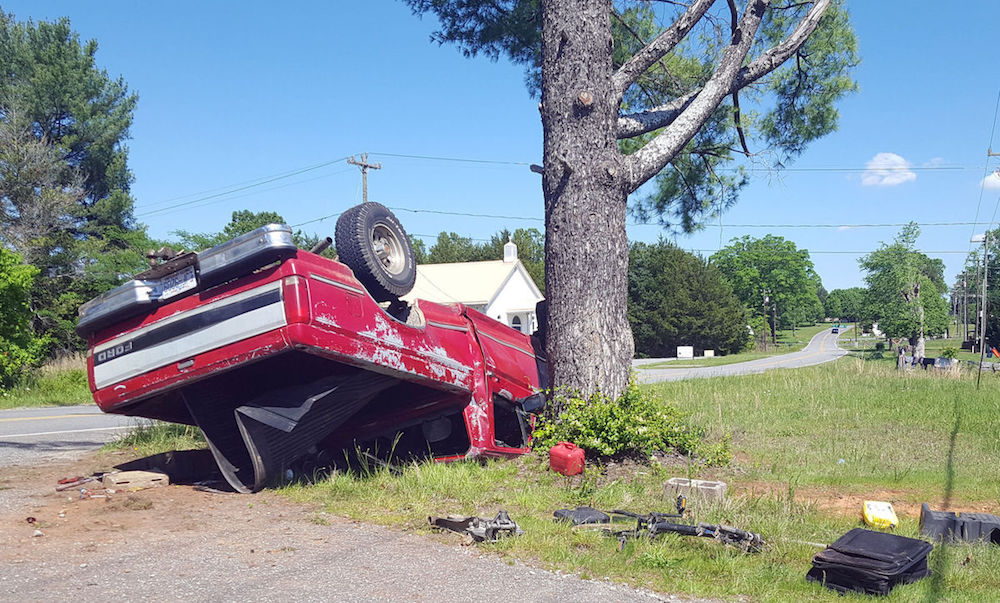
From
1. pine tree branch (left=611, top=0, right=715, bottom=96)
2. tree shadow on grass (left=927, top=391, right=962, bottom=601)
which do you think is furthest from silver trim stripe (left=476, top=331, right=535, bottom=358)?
tree shadow on grass (left=927, top=391, right=962, bottom=601)

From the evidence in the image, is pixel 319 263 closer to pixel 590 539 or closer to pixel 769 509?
pixel 590 539

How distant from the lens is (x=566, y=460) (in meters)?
6.80

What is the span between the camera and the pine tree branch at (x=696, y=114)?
826cm

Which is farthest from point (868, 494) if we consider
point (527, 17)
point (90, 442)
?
point (90, 442)

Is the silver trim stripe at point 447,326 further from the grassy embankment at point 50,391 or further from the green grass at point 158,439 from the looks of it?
the grassy embankment at point 50,391

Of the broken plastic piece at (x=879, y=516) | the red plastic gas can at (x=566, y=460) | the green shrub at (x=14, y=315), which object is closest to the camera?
the broken plastic piece at (x=879, y=516)

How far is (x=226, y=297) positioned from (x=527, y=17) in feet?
23.3

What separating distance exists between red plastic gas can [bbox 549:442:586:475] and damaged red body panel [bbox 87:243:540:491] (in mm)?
612

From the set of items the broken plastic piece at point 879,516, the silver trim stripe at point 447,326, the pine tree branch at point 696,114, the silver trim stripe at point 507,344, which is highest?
the pine tree branch at point 696,114

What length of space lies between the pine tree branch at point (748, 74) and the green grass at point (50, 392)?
13714mm

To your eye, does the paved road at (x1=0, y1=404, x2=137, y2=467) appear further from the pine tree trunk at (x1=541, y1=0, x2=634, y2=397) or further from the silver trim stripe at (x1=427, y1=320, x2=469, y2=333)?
the pine tree trunk at (x1=541, y1=0, x2=634, y2=397)

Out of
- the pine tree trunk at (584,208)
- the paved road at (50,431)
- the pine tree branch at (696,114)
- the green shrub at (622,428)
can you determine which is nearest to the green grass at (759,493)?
the green shrub at (622,428)

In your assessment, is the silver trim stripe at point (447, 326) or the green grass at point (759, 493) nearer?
the green grass at point (759, 493)

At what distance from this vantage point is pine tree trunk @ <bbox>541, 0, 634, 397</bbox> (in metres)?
7.83
